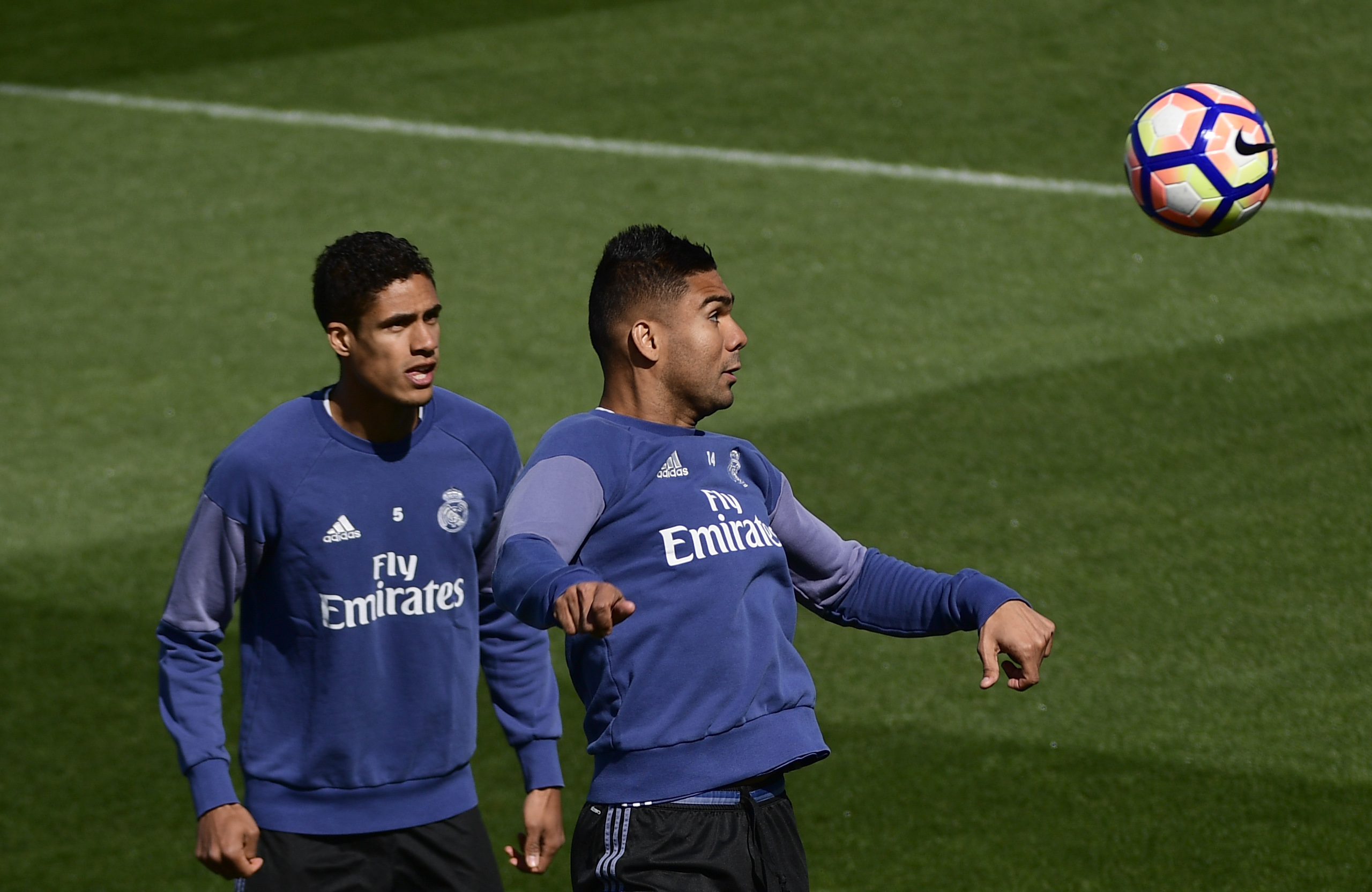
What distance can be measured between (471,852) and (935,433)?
18.3 feet

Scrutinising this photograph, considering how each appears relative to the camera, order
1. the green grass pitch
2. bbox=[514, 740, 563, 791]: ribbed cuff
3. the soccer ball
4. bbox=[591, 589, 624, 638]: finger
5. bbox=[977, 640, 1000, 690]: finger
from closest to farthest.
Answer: bbox=[591, 589, 624, 638]: finger → bbox=[977, 640, 1000, 690]: finger → bbox=[514, 740, 563, 791]: ribbed cuff → the green grass pitch → the soccer ball

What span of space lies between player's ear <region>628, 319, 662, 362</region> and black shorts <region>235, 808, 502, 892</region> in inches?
49.8

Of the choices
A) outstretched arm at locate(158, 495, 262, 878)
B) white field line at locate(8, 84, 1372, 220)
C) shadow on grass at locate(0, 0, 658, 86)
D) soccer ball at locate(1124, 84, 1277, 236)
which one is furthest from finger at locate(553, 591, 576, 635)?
shadow on grass at locate(0, 0, 658, 86)

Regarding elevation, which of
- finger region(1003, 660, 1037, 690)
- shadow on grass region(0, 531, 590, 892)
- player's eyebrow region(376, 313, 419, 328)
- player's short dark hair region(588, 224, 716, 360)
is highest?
player's short dark hair region(588, 224, 716, 360)

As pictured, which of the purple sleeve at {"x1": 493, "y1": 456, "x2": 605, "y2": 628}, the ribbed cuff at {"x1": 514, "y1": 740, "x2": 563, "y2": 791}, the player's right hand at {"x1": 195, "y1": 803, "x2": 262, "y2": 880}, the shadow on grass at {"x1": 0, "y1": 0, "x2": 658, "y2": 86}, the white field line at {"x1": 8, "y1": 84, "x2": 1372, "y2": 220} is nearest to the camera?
the purple sleeve at {"x1": 493, "y1": 456, "x2": 605, "y2": 628}

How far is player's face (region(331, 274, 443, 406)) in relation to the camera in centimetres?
412

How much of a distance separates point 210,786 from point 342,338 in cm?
107

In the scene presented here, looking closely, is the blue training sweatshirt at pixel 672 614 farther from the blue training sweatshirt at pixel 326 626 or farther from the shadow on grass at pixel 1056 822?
the shadow on grass at pixel 1056 822

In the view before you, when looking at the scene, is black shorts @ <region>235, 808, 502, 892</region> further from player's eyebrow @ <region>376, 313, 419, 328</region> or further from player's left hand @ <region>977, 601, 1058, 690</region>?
player's left hand @ <region>977, 601, 1058, 690</region>

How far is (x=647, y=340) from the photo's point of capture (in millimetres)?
3742

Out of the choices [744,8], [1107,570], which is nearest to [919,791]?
[1107,570]

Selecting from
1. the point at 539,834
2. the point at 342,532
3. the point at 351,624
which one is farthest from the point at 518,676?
the point at 342,532

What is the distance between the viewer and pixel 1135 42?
14.4 metres

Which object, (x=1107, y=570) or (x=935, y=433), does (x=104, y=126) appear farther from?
(x=1107, y=570)
